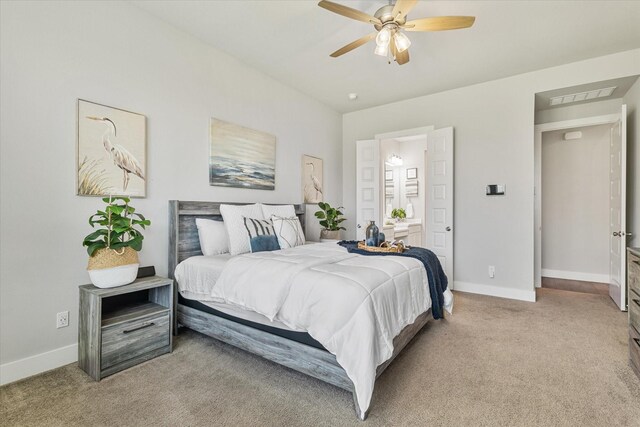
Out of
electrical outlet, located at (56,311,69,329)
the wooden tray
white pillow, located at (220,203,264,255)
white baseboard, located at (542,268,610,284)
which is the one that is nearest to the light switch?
the wooden tray

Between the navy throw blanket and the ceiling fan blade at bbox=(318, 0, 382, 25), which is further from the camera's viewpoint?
the navy throw blanket

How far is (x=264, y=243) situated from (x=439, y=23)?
2.34m

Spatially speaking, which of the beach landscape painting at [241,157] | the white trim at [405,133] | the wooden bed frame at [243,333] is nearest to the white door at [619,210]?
the white trim at [405,133]

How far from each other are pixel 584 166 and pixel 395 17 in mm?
4588

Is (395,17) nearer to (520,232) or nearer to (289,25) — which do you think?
(289,25)

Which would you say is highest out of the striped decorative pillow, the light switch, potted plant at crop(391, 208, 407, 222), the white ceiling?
the white ceiling

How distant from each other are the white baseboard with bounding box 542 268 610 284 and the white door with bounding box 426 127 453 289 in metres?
2.20

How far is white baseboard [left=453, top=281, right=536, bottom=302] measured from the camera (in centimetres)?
387

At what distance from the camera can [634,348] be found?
210cm

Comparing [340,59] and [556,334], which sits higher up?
[340,59]

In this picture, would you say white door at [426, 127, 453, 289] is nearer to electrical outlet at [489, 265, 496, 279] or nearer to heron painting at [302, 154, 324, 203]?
electrical outlet at [489, 265, 496, 279]

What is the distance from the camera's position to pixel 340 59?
3.54 meters

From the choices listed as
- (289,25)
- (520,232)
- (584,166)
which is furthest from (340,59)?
(584,166)

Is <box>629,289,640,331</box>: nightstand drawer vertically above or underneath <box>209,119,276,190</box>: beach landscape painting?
underneath
